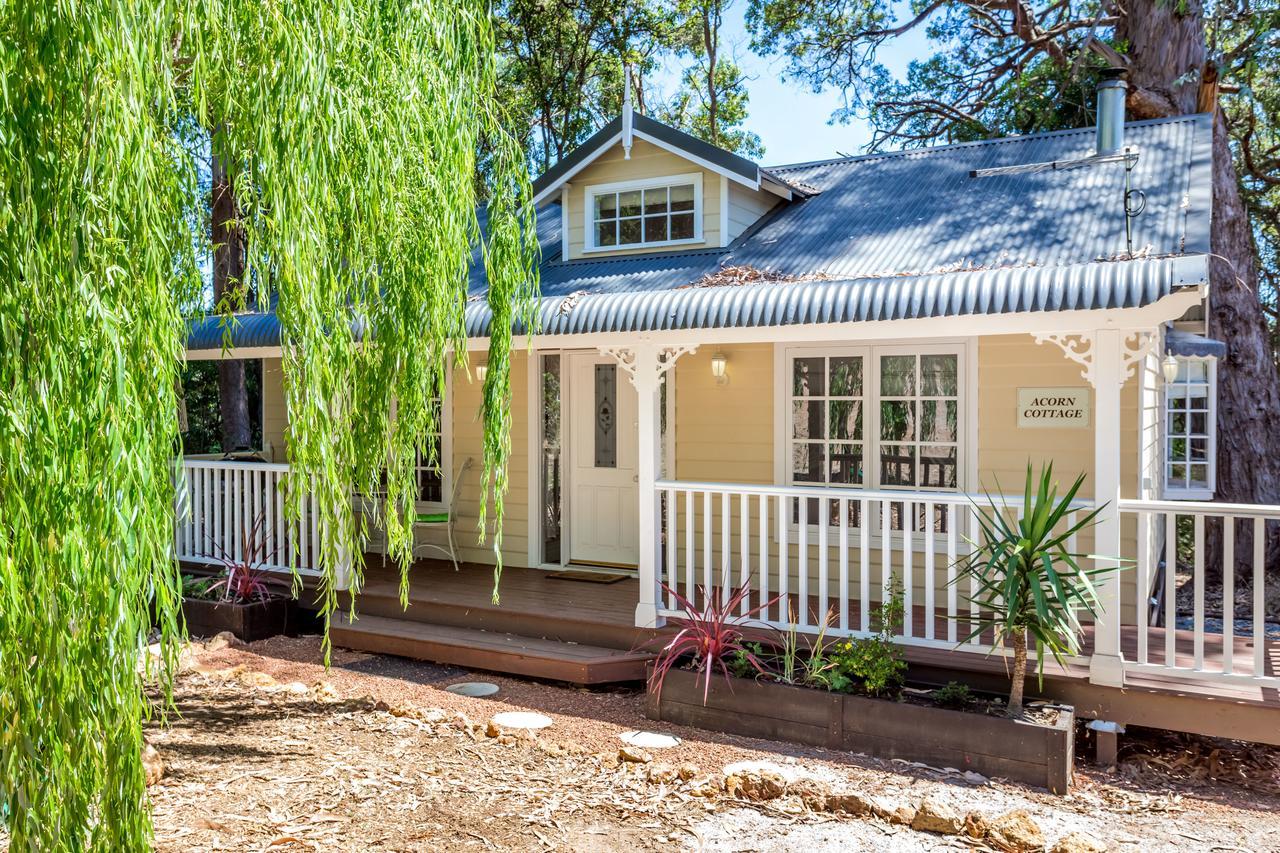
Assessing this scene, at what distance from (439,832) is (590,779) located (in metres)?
0.89

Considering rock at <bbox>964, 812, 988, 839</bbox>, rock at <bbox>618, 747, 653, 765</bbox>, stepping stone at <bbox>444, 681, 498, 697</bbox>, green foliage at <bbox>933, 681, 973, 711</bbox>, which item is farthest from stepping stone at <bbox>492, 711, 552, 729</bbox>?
rock at <bbox>964, 812, 988, 839</bbox>

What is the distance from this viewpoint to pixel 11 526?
94.4 inches

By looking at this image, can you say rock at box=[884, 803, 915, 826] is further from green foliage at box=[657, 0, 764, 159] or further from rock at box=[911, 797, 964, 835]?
green foliage at box=[657, 0, 764, 159]

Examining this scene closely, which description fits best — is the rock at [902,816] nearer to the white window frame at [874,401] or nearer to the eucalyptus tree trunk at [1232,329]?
the white window frame at [874,401]

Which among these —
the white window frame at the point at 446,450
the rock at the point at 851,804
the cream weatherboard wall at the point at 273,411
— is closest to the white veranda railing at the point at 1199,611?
the rock at the point at 851,804

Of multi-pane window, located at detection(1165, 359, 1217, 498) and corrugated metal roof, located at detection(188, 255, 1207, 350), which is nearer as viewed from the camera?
corrugated metal roof, located at detection(188, 255, 1207, 350)

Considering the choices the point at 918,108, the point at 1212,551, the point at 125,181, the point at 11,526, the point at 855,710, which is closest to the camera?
the point at 11,526

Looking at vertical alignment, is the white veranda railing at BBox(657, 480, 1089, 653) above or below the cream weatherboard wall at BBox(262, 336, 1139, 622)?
below

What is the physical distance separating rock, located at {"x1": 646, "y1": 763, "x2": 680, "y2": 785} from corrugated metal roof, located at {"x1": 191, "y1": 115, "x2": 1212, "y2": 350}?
106 inches

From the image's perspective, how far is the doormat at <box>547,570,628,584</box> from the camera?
815 cm

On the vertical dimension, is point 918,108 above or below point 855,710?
above

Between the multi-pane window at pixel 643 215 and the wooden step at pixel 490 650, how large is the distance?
12.3 ft

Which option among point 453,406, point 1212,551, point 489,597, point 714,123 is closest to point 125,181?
point 489,597

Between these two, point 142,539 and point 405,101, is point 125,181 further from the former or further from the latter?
point 405,101
